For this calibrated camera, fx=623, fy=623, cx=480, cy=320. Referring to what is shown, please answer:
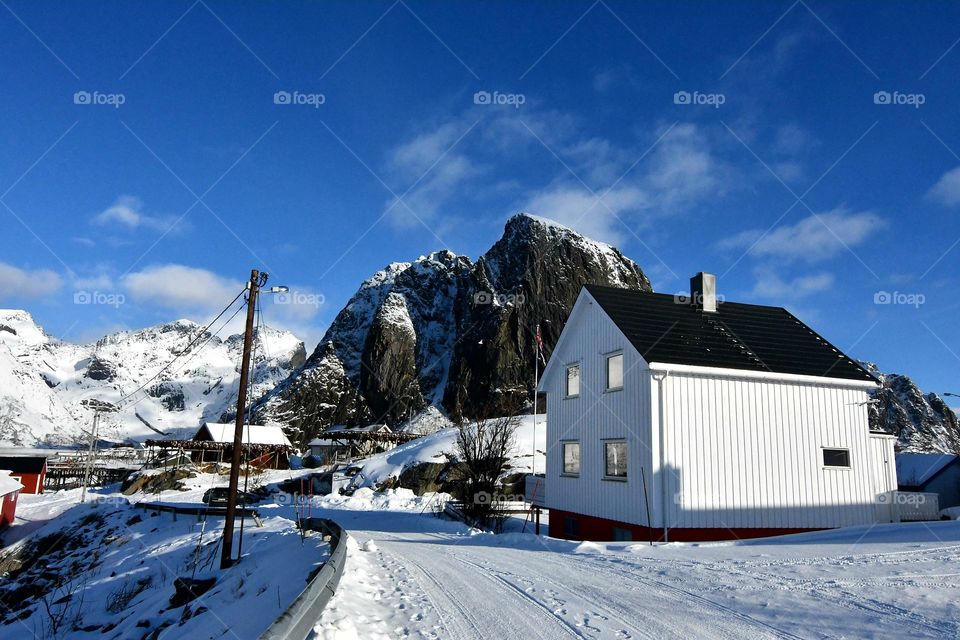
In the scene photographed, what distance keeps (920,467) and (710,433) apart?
38.9 m

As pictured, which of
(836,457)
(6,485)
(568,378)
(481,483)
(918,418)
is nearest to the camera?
(836,457)

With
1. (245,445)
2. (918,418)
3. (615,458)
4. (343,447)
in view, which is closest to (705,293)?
(615,458)

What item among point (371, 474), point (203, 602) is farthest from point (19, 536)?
point (203, 602)

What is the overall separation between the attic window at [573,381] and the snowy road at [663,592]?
34.9 feet

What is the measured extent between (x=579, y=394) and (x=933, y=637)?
17711mm

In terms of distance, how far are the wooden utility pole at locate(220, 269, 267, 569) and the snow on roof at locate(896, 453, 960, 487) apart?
155 ft

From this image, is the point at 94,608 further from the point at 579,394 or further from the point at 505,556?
the point at 579,394

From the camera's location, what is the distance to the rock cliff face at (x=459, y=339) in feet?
389

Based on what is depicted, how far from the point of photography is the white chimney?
24375 millimetres

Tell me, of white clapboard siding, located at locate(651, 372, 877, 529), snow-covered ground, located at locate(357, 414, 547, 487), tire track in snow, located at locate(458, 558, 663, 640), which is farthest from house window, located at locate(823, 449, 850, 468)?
snow-covered ground, located at locate(357, 414, 547, 487)

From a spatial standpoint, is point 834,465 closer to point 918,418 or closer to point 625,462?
point 625,462

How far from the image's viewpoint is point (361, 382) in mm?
132750

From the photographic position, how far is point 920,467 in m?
47.2

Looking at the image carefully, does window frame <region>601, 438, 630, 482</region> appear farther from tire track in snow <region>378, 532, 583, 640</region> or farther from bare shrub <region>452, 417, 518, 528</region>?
tire track in snow <region>378, 532, 583, 640</region>
